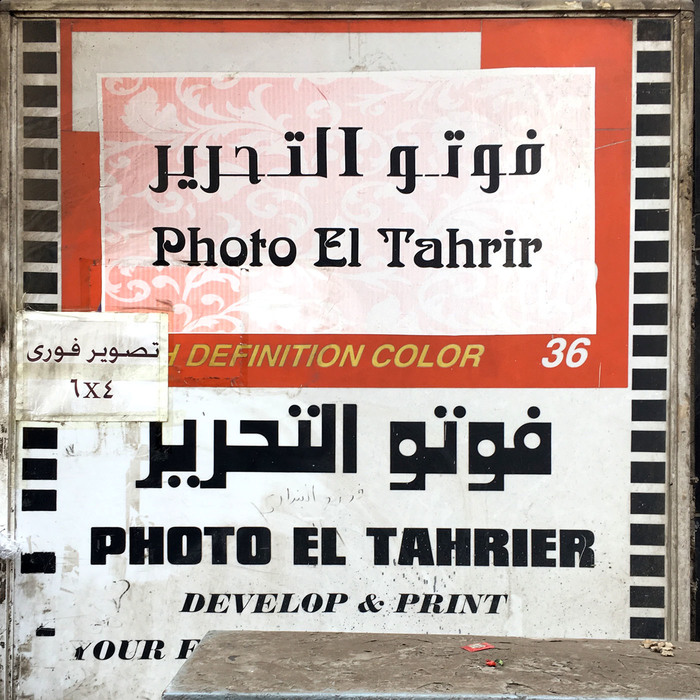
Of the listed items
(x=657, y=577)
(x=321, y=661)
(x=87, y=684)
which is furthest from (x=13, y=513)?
(x=657, y=577)

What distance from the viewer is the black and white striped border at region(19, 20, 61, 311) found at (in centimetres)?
261

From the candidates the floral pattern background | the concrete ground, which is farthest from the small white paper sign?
the concrete ground

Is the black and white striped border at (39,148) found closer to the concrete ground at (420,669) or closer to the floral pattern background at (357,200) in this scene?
the floral pattern background at (357,200)

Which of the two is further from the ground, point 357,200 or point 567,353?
point 357,200

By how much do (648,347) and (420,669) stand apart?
1427 millimetres

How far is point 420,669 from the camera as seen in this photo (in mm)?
1830

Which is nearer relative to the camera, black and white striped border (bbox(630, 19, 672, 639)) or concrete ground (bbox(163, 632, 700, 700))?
concrete ground (bbox(163, 632, 700, 700))

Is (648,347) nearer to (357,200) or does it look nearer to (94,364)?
(357,200)

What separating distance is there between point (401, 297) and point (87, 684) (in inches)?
71.6

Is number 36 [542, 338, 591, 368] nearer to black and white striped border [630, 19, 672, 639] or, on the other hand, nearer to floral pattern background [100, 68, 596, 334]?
floral pattern background [100, 68, 596, 334]

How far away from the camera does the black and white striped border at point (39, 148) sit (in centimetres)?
261

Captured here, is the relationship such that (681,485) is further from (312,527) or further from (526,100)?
(526,100)

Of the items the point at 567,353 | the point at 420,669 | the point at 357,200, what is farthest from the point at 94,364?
the point at 567,353

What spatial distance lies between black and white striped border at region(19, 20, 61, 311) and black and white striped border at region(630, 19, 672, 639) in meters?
2.10
